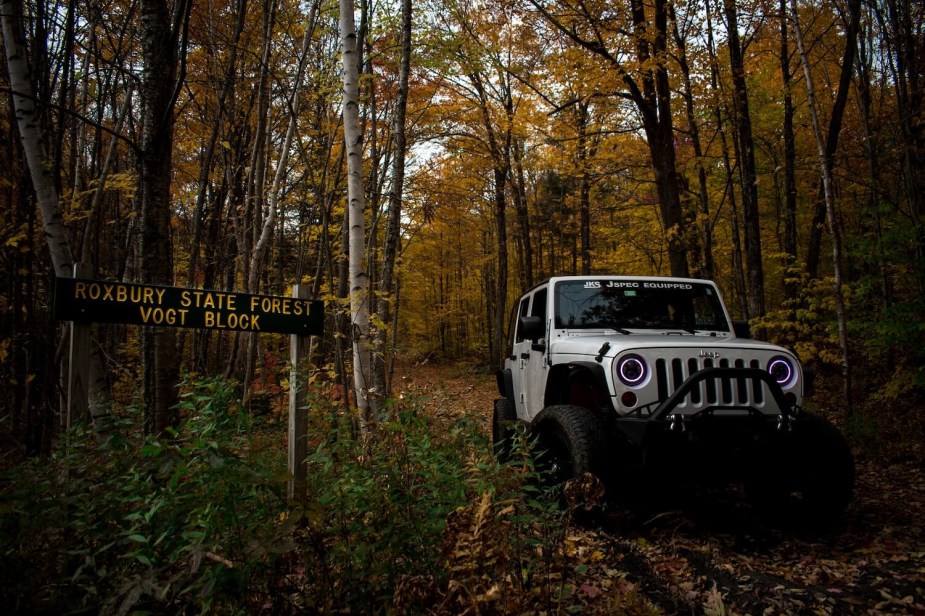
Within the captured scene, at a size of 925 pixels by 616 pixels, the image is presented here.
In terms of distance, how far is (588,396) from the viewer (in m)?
4.54

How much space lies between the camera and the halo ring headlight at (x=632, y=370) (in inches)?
146

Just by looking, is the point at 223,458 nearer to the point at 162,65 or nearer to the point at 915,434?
the point at 162,65

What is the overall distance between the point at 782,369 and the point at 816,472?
0.84m

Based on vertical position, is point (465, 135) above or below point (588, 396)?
above

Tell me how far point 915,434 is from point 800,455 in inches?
206

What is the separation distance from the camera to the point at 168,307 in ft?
10.5

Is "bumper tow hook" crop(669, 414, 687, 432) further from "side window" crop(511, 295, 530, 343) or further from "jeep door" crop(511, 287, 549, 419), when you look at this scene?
"side window" crop(511, 295, 530, 343)

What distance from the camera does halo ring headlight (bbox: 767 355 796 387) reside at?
3848mm

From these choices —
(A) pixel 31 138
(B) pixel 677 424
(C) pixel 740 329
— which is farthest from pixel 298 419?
(C) pixel 740 329

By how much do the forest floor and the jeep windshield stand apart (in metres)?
1.74

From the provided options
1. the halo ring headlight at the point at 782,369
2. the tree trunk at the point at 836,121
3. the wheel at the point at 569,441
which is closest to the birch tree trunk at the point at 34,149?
the wheel at the point at 569,441

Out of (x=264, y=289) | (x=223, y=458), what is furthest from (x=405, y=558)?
(x=264, y=289)

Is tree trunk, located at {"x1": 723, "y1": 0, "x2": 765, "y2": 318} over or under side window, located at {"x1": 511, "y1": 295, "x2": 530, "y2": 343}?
over

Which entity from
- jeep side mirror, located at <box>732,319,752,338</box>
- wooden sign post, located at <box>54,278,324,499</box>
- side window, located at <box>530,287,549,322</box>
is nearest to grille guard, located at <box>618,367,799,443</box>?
jeep side mirror, located at <box>732,319,752,338</box>
